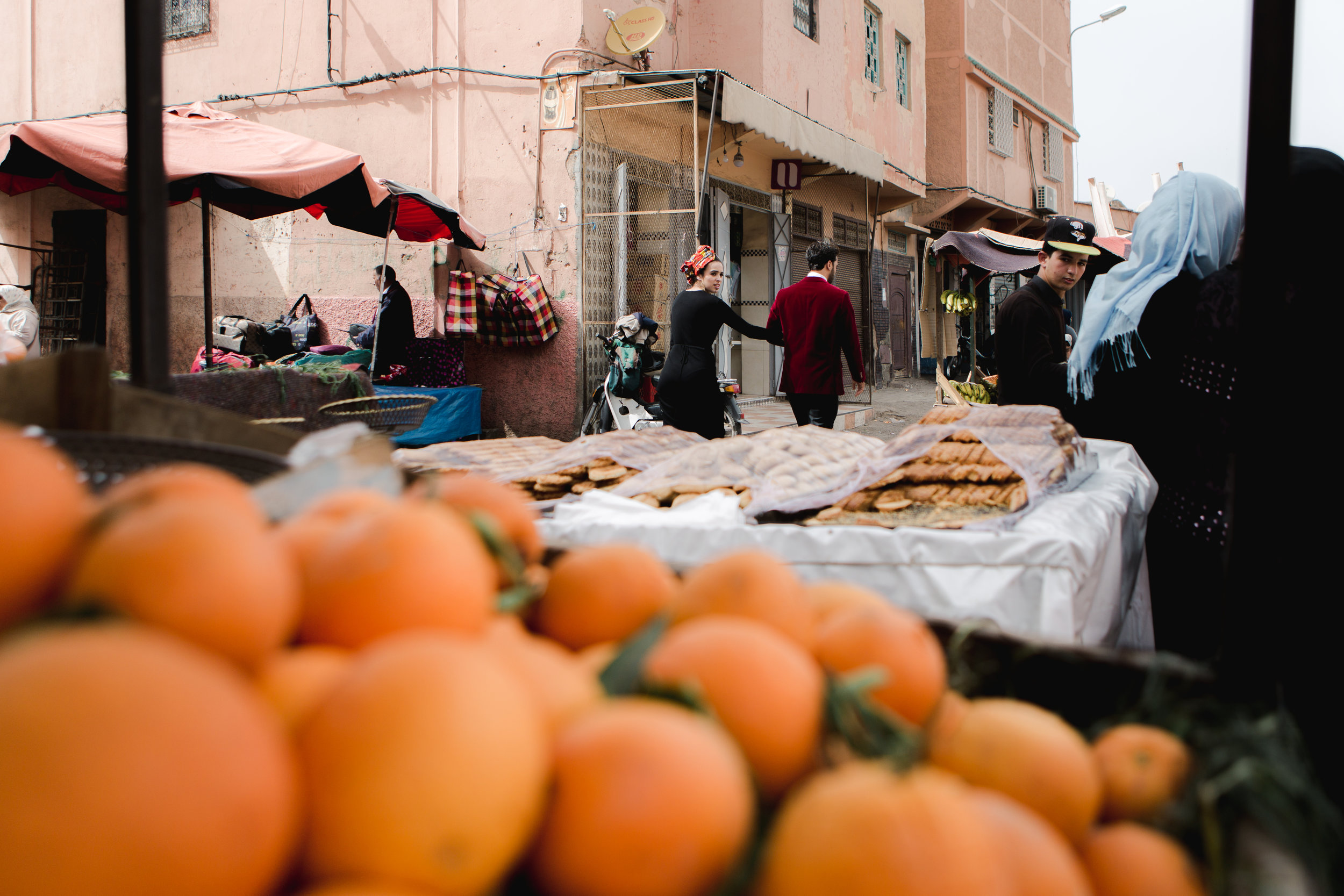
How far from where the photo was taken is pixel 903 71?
655 inches

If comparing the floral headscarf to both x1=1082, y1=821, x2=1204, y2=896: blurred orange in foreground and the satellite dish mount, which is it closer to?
the satellite dish mount

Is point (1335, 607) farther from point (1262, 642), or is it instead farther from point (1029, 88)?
point (1029, 88)

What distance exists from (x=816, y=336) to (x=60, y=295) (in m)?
10.9

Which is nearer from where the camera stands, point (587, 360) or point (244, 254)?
point (587, 360)

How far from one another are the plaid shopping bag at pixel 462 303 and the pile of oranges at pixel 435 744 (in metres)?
8.57

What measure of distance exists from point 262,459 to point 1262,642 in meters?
1.27

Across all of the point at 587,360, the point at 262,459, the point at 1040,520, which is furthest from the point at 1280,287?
the point at 587,360

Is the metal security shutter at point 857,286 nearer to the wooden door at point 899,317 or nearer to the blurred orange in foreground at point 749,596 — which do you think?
the wooden door at point 899,317

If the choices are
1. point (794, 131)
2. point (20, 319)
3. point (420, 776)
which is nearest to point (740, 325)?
point (794, 131)

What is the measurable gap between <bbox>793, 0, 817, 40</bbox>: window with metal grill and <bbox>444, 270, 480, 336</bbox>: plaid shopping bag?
650 centimetres

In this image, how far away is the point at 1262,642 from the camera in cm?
102

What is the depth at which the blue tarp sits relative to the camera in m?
8.52

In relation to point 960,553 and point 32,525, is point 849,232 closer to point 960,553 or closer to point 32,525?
point 960,553

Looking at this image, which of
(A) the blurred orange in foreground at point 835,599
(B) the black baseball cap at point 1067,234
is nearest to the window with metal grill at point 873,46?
(B) the black baseball cap at point 1067,234
